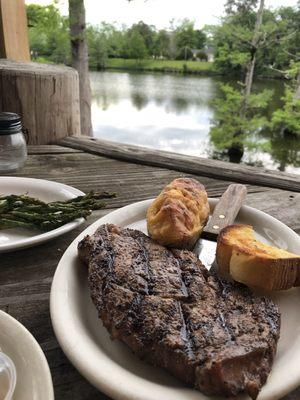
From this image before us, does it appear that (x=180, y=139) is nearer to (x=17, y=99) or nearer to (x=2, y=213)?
(x=17, y=99)

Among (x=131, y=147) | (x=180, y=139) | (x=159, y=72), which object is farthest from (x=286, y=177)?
(x=159, y=72)

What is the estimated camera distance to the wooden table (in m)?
1.10

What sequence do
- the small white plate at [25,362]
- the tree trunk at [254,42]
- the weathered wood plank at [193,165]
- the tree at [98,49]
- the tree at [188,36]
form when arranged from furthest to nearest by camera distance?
the tree at [188,36], the tree at [98,49], the tree trunk at [254,42], the weathered wood plank at [193,165], the small white plate at [25,362]

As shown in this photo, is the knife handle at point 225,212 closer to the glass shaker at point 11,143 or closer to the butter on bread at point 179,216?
the butter on bread at point 179,216

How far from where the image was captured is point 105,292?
3.37 ft

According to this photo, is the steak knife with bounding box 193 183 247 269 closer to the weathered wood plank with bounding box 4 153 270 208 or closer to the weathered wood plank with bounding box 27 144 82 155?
the weathered wood plank with bounding box 4 153 270 208

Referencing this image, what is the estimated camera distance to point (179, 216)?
1.41 m

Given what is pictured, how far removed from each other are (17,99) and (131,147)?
109 centimetres

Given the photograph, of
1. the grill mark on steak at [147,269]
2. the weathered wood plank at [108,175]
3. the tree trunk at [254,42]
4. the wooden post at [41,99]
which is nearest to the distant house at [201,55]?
the tree trunk at [254,42]

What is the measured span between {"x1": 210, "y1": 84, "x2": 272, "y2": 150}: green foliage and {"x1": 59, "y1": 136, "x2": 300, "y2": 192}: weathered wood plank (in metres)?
14.9


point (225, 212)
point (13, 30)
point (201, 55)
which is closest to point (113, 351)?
point (225, 212)

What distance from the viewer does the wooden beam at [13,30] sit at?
3.99m

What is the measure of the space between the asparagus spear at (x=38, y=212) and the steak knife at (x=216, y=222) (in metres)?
0.55

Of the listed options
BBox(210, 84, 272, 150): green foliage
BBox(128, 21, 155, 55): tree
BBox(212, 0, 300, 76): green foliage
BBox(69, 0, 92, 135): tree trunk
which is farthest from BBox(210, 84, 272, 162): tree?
BBox(128, 21, 155, 55): tree
